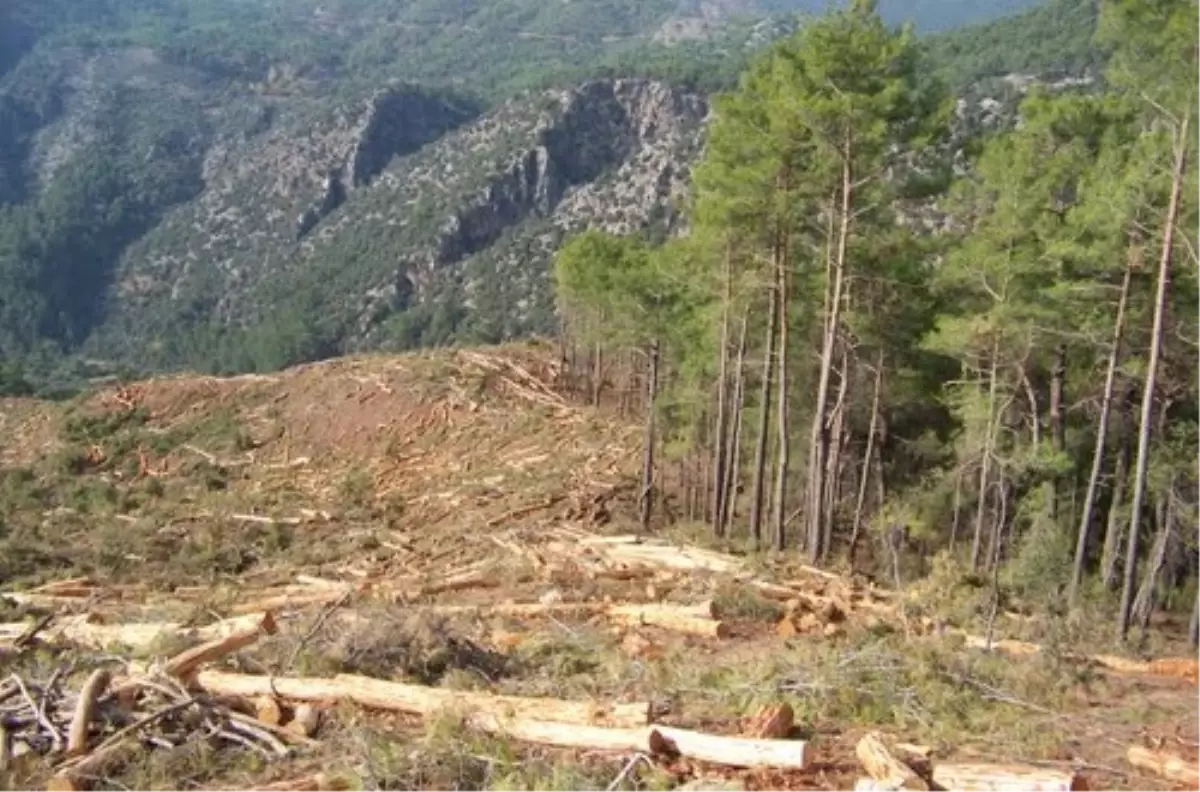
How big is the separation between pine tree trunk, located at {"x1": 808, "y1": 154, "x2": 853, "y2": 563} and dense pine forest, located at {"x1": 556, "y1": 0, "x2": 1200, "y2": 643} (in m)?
0.06

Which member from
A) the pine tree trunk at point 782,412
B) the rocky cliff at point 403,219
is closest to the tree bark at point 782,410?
the pine tree trunk at point 782,412

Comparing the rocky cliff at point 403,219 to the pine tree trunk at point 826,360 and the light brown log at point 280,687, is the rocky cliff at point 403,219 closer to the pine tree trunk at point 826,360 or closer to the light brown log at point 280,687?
the pine tree trunk at point 826,360

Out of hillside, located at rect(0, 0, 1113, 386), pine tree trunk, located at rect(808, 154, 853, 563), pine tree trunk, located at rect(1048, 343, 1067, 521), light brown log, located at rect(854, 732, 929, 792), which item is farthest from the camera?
hillside, located at rect(0, 0, 1113, 386)

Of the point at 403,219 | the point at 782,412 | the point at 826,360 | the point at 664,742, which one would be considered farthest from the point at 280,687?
the point at 403,219

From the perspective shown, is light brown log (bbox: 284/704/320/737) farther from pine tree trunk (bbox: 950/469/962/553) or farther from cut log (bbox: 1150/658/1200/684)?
pine tree trunk (bbox: 950/469/962/553)

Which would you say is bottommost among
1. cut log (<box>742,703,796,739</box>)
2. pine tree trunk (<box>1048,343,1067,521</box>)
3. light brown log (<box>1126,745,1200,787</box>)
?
cut log (<box>742,703,796,739</box>)

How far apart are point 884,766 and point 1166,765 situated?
188 centimetres

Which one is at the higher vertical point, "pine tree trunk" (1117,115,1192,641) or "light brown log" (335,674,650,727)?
"pine tree trunk" (1117,115,1192,641)

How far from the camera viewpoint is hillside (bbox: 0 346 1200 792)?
25.4ft

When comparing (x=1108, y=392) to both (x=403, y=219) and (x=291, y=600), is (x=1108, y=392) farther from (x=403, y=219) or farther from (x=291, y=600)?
(x=403, y=219)

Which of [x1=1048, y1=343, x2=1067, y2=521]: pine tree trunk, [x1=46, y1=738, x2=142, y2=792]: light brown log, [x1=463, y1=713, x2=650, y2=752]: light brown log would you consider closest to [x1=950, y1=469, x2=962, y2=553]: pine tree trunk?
[x1=1048, y1=343, x2=1067, y2=521]: pine tree trunk

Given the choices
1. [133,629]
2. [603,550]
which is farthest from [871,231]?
[133,629]

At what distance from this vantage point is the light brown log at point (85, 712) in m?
7.82

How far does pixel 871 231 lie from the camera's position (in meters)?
19.1
